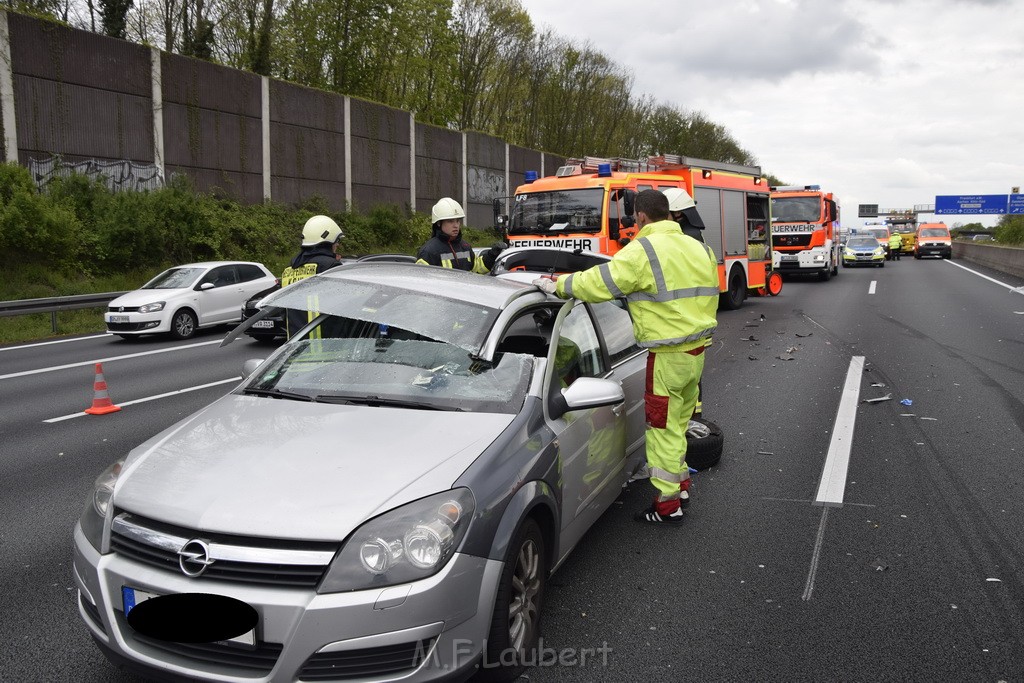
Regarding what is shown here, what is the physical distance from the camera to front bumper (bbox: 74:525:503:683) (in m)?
2.62

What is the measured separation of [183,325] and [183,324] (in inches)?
0.8

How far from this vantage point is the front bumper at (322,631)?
8.59 ft

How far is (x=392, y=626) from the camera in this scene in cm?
268

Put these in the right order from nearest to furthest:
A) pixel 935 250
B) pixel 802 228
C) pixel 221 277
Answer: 1. pixel 221 277
2. pixel 802 228
3. pixel 935 250

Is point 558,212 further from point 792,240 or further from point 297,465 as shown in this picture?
point 792,240

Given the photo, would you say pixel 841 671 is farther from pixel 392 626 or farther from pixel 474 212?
pixel 474 212

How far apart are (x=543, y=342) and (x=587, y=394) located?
18.5 inches

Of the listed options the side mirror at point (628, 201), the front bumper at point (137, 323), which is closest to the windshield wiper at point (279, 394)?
the side mirror at point (628, 201)

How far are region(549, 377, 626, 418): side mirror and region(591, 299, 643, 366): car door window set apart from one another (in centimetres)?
112

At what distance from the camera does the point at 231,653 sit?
2.67 m

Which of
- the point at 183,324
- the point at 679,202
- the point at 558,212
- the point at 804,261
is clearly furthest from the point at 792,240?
the point at 679,202

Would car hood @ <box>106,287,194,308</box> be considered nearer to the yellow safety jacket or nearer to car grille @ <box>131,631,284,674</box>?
the yellow safety jacket

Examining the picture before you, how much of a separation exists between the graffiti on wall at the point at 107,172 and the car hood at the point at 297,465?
18.5m

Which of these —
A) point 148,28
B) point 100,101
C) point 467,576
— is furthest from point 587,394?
point 148,28
